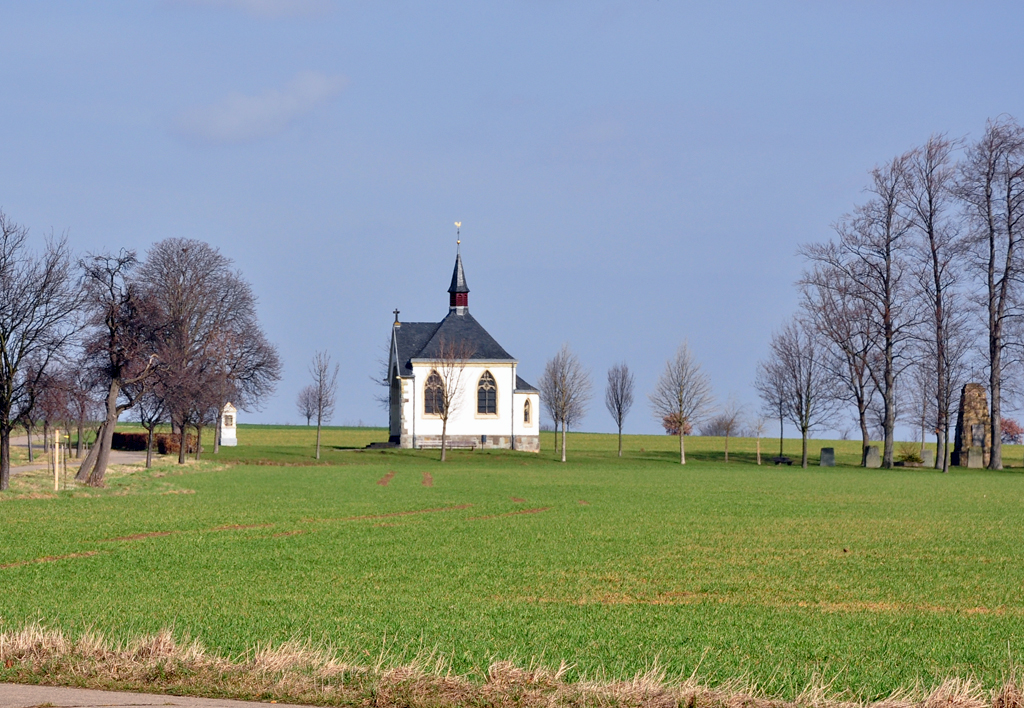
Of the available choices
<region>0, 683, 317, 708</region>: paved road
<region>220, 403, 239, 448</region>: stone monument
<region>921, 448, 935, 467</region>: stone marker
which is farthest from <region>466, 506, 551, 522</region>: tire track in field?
<region>220, 403, 239, 448</region>: stone monument

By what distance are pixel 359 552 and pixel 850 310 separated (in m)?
48.6

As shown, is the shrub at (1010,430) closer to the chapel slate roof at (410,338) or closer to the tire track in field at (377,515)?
the chapel slate roof at (410,338)

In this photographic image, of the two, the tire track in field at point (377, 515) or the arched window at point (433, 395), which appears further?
the arched window at point (433, 395)

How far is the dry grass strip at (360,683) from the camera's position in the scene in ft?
24.7

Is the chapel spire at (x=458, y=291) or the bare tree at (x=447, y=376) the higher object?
the chapel spire at (x=458, y=291)

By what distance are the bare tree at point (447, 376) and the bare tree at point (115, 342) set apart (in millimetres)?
35018

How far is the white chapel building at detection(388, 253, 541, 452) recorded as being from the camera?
2960 inches

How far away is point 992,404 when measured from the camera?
196 ft

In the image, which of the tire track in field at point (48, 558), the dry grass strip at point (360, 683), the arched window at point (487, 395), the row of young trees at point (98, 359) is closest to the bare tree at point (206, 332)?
the row of young trees at point (98, 359)

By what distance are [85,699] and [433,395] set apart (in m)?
67.8

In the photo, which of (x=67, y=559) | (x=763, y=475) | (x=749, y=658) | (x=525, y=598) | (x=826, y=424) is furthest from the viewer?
(x=826, y=424)

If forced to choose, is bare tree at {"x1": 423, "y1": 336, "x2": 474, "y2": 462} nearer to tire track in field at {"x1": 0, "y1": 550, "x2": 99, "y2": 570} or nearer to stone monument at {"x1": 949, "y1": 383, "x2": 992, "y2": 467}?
stone monument at {"x1": 949, "y1": 383, "x2": 992, "y2": 467}

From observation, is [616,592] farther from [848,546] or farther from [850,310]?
[850,310]

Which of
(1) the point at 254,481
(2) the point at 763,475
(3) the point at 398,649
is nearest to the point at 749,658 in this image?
(3) the point at 398,649
